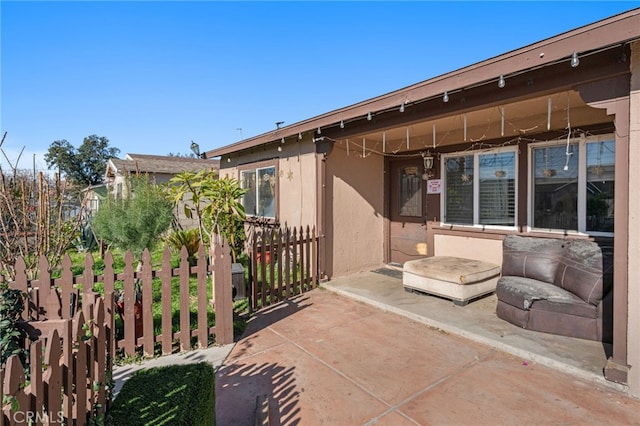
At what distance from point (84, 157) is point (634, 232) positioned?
141 feet

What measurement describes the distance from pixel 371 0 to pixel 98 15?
5.00m

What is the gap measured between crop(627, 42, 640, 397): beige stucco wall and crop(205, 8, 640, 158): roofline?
24cm

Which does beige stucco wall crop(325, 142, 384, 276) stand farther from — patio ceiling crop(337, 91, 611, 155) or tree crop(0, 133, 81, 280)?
tree crop(0, 133, 81, 280)

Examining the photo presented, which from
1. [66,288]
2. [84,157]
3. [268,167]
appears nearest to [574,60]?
[66,288]

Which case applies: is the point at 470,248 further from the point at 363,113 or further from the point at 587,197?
the point at 363,113

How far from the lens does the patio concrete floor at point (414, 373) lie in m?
2.47

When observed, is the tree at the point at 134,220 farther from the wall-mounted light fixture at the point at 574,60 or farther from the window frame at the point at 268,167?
the wall-mounted light fixture at the point at 574,60

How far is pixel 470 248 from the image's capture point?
582 cm

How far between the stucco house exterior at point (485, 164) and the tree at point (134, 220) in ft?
8.86

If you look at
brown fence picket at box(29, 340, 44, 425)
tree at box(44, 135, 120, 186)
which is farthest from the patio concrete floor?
tree at box(44, 135, 120, 186)

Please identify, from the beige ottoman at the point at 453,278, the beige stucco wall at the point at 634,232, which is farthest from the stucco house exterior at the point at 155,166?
the beige stucco wall at the point at 634,232

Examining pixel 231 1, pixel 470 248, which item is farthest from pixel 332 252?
pixel 231 1

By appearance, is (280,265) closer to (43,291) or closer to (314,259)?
(314,259)

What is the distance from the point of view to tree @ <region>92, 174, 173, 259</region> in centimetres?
440
